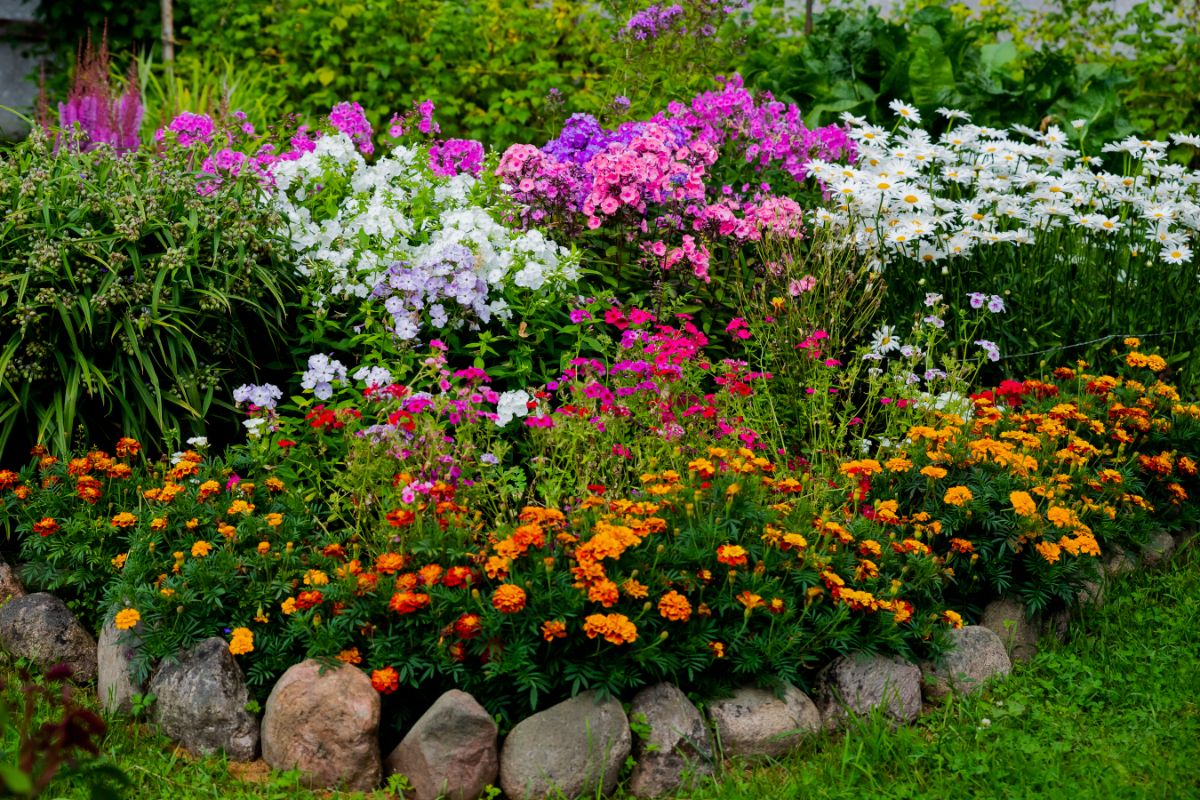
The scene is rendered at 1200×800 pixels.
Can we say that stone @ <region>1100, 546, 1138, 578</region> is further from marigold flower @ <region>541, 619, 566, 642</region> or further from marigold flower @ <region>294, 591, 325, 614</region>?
marigold flower @ <region>294, 591, 325, 614</region>

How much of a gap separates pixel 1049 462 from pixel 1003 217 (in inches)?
66.0

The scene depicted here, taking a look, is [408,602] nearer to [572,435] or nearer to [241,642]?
[241,642]

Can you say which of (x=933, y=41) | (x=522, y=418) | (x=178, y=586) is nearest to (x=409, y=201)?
(x=522, y=418)

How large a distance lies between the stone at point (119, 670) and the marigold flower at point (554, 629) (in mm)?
1187

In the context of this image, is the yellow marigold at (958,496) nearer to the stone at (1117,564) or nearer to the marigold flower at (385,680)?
the stone at (1117,564)

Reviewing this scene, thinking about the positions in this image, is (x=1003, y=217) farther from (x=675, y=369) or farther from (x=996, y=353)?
(x=675, y=369)

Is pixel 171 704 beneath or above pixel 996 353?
beneath

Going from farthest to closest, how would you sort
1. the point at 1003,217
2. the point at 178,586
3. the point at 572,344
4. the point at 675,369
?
the point at 1003,217 → the point at 572,344 → the point at 675,369 → the point at 178,586

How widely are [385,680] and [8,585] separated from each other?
155 cm

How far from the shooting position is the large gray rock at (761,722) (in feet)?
10.0

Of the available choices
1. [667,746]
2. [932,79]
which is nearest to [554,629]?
[667,746]

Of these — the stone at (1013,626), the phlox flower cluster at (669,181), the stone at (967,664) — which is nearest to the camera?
the stone at (967,664)

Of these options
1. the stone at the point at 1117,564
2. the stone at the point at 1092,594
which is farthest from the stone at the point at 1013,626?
the stone at the point at 1117,564

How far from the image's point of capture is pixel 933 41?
23.8ft
